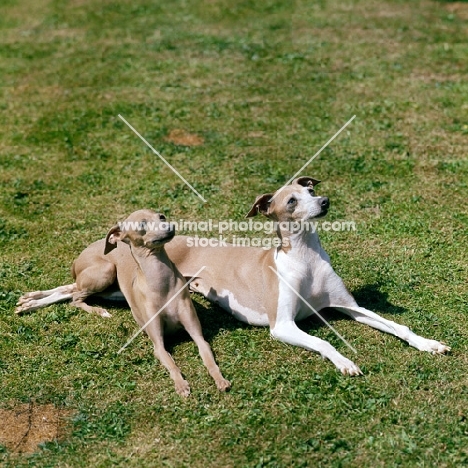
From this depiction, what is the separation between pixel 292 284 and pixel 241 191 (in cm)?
306

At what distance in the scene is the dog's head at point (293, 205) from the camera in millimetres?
6785

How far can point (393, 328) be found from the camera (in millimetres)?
6641

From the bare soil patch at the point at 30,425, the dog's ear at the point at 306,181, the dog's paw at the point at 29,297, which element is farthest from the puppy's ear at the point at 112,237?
the dog's ear at the point at 306,181

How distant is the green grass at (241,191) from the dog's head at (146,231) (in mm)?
912

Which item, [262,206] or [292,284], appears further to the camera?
[262,206]

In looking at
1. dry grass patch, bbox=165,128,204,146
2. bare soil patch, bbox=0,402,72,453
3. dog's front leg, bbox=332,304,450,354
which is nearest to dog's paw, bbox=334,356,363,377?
dog's front leg, bbox=332,304,450,354

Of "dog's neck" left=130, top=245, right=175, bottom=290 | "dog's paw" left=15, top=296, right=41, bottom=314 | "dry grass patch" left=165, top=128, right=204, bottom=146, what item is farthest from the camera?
"dry grass patch" left=165, top=128, right=204, bottom=146

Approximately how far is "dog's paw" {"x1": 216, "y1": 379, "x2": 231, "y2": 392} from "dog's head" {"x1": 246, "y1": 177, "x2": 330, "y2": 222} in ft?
5.26

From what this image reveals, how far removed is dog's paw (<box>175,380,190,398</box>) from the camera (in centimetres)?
609

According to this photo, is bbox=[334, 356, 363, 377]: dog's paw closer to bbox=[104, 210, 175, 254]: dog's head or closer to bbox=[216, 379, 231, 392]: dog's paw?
bbox=[216, 379, 231, 392]: dog's paw

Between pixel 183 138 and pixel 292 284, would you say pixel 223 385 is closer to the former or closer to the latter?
pixel 292 284

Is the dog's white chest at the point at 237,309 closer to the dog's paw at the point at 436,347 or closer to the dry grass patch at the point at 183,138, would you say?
the dog's paw at the point at 436,347

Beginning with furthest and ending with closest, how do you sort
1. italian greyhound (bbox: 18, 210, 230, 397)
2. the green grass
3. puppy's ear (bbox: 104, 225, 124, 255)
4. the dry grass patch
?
the dry grass patch
puppy's ear (bbox: 104, 225, 124, 255)
italian greyhound (bbox: 18, 210, 230, 397)
the green grass

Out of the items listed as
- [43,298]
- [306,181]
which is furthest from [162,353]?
[306,181]
